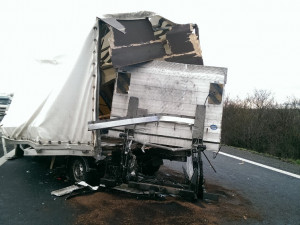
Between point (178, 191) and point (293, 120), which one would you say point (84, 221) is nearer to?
point (178, 191)

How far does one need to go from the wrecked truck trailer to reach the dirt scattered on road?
0.83ft

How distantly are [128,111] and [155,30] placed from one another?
6.80ft

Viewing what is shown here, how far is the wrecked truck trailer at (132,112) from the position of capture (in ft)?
15.8

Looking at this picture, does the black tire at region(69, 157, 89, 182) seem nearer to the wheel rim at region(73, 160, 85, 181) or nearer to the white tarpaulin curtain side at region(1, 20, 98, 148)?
the wheel rim at region(73, 160, 85, 181)

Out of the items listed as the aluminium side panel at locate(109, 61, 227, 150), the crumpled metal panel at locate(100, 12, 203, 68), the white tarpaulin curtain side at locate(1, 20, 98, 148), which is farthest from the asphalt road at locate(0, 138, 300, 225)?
the crumpled metal panel at locate(100, 12, 203, 68)

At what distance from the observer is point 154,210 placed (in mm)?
4426

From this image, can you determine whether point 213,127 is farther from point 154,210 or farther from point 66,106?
point 66,106

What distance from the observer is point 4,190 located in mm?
4973

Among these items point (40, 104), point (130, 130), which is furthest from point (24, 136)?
point (130, 130)

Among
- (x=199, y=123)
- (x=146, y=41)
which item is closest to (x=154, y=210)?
(x=199, y=123)

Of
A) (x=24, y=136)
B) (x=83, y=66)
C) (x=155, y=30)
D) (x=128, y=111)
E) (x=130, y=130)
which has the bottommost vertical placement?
(x=24, y=136)

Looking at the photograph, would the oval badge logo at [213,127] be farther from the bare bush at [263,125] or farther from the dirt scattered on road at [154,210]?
the bare bush at [263,125]

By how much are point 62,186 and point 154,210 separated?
83.6 inches

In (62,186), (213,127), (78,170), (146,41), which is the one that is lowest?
(62,186)
